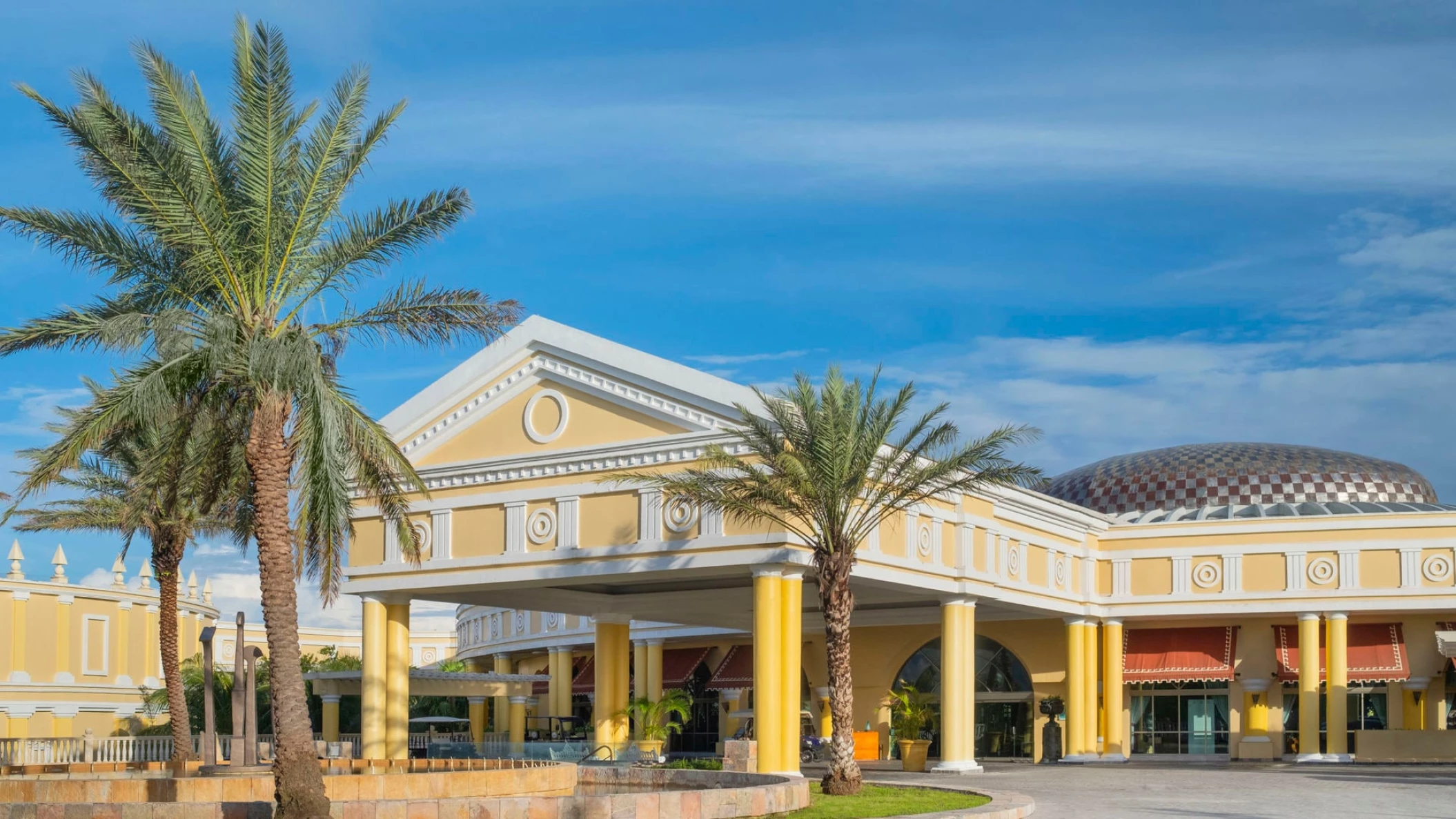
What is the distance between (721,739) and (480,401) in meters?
23.2

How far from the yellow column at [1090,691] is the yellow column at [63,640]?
1532 inches

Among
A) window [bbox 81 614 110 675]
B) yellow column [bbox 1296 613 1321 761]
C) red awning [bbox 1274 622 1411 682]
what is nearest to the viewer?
yellow column [bbox 1296 613 1321 761]

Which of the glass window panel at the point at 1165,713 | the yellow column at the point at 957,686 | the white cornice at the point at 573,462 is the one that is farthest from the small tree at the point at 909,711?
the white cornice at the point at 573,462

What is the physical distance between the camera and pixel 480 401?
116 feet

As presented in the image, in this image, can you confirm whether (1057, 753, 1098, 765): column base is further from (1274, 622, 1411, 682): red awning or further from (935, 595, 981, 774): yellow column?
(935, 595, 981, 774): yellow column

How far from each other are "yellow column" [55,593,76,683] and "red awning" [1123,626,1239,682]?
131 ft

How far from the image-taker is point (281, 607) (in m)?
20.8

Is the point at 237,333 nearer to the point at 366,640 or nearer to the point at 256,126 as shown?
the point at 256,126

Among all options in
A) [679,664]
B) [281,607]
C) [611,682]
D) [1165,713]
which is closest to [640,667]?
[679,664]

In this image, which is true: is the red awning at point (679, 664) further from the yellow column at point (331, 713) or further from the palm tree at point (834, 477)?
the palm tree at point (834, 477)

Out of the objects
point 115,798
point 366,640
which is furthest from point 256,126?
point 366,640

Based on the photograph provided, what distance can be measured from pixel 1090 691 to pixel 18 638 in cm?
3928

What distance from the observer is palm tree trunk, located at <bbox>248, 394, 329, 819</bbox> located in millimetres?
19719

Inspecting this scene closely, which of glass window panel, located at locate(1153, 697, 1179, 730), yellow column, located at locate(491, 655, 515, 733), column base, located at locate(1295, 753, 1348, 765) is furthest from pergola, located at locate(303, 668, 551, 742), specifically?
column base, located at locate(1295, 753, 1348, 765)
